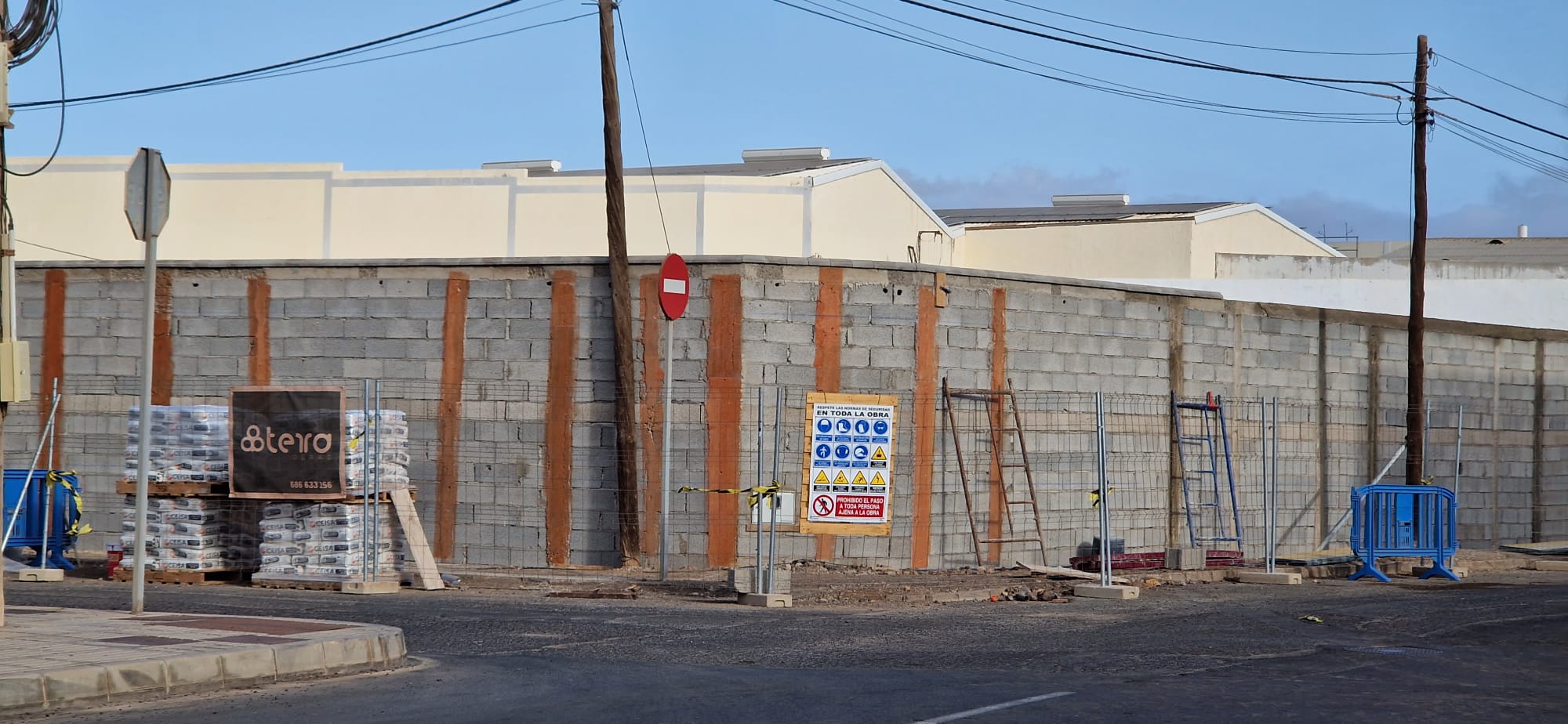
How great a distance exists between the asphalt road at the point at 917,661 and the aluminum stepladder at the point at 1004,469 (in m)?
2.92

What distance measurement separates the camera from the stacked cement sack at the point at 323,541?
15.6 m

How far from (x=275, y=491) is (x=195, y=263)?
16.6 ft

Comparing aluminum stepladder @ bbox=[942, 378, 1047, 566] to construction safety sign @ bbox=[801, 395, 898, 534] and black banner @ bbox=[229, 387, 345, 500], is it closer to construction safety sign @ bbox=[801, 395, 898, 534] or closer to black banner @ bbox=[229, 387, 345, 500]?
construction safety sign @ bbox=[801, 395, 898, 534]

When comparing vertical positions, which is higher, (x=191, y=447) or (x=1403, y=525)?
(x=191, y=447)

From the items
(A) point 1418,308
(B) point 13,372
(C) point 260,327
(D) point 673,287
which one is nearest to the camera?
(B) point 13,372

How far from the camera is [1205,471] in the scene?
67.1 feet

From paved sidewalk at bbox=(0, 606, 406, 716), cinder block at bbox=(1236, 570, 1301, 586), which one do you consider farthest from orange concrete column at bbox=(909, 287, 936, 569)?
paved sidewalk at bbox=(0, 606, 406, 716)

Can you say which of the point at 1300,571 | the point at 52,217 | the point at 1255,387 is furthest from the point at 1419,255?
the point at 52,217

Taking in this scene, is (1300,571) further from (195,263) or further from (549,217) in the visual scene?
(549,217)

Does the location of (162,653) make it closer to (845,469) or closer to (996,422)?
(845,469)

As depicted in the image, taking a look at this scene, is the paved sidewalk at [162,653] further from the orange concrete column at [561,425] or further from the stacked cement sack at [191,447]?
the orange concrete column at [561,425]

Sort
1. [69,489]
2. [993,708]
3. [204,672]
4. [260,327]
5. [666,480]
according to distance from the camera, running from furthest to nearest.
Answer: [260,327], [69,489], [666,480], [204,672], [993,708]

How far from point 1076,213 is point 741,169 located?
1018 centimetres

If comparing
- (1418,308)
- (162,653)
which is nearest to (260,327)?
(162,653)
